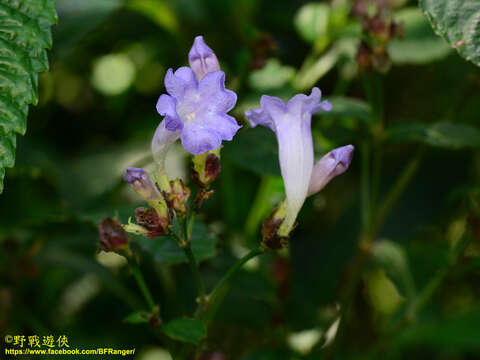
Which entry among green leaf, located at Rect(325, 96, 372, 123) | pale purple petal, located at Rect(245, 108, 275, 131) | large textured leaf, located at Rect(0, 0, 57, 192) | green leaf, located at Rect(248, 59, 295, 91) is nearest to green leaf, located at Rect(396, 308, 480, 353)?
green leaf, located at Rect(325, 96, 372, 123)

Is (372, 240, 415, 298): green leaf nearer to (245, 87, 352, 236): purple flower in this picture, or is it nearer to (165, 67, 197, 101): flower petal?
(245, 87, 352, 236): purple flower

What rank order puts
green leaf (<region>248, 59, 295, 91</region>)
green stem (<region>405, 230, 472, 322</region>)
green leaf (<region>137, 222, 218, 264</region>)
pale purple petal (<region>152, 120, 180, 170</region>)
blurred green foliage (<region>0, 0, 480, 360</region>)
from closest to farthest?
pale purple petal (<region>152, 120, 180, 170</region>), green leaf (<region>137, 222, 218, 264</region>), green stem (<region>405, 230, 472, 322</region>), blurred green foliage (<region>0, 0, 480, 360</region>), green leaf (<region>248, 59, 295, 91</region>)

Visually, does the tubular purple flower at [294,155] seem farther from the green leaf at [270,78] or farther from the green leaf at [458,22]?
the green leaf at [270,78]

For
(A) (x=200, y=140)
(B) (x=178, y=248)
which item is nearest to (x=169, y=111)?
(A) (x=200, y=140)

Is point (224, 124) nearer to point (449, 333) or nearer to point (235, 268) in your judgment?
point (235, 268)

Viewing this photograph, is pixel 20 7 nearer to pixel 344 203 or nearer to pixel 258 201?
pixel 258 201
